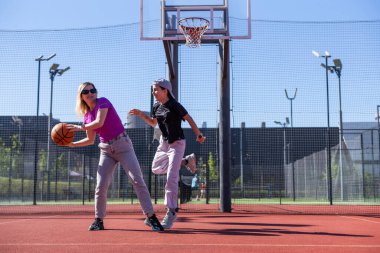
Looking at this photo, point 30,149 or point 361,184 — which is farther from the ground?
point 30,149

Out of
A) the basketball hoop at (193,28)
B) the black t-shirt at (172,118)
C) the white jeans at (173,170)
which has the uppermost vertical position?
the basketball hoop at (193,28)

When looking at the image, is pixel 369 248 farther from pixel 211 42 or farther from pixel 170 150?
pixel 211 42

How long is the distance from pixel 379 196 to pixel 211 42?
12.2m

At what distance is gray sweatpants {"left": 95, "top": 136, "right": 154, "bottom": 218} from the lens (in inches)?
229

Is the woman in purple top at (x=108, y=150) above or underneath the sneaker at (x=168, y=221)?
above

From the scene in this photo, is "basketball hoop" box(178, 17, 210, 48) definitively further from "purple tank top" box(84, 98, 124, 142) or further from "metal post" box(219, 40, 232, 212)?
"purple tank top" box(84, 98, 124, 142)

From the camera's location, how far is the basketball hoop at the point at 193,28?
10.5 metres

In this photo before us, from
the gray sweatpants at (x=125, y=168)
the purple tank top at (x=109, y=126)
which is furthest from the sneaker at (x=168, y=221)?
the purple tank top at (x=109, y=126)

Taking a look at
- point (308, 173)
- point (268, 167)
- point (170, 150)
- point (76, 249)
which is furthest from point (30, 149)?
point (76, 249)

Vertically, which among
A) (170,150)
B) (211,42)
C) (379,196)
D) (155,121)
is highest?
(211,42)

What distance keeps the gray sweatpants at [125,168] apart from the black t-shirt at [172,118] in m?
0.56

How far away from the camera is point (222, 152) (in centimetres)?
1110

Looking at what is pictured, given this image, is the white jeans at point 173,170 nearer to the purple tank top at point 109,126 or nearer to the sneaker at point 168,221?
the sneaker at point 168,221

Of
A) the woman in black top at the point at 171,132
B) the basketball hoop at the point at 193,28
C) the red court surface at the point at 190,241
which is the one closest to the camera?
the red court surface at the point at 190,241
